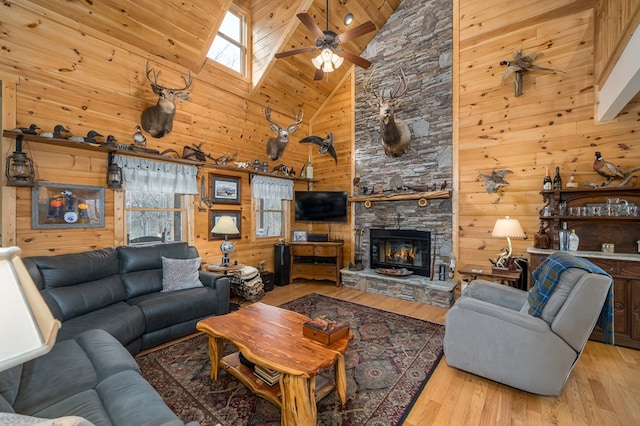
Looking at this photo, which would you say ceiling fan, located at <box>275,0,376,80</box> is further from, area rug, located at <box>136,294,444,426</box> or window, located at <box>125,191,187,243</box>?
area rug, located at <box>136,294,444,426</box>

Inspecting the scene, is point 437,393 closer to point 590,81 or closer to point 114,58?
point 590,81

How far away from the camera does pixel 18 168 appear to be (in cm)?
280

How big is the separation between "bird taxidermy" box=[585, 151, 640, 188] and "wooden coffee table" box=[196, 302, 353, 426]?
3.65 m

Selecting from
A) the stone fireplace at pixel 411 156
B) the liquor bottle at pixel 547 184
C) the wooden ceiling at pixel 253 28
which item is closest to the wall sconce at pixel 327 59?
Answer: the wooden ceiling at pixel 253 28

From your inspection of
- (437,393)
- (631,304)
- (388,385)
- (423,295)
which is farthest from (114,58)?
(631,304)

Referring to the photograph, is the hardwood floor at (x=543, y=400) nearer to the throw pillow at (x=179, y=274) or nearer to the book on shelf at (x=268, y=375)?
the book on shelf at (x=268, y=375)

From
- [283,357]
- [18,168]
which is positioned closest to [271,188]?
[18,168]

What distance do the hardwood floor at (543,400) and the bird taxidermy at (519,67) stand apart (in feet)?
11.4

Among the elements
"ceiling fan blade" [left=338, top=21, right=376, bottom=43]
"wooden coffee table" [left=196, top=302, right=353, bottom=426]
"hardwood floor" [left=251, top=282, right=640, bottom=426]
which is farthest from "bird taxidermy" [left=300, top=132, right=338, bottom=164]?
"hardwood floor" [left=251, top=282, right=640, bottom=426]

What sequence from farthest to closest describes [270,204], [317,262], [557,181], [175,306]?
1. [270,204]
2. [317,262]
3. [557,181]
4. [175,306]

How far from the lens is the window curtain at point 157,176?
363cm

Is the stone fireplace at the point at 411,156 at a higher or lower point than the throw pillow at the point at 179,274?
higher

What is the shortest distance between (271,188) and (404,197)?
250 cm

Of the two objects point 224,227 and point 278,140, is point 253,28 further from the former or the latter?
point 224,227
